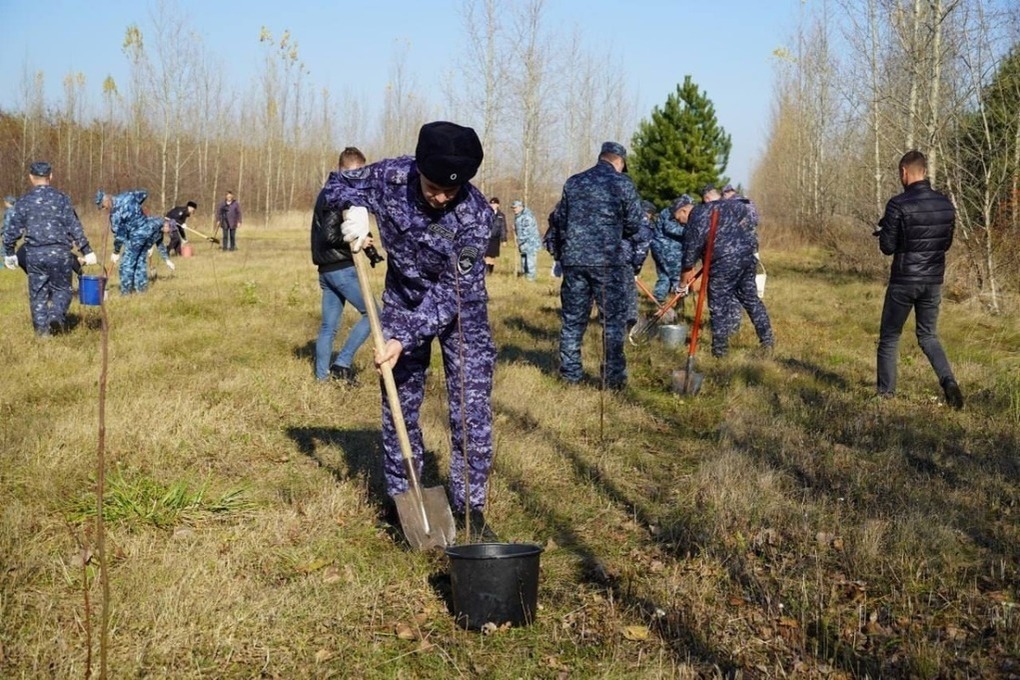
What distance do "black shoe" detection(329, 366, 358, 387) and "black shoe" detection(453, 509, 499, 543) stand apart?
3708 millimetres

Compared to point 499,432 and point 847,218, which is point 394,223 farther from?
point 847,218

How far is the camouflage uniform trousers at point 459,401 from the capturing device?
4.58 meters

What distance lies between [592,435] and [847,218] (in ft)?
65.5

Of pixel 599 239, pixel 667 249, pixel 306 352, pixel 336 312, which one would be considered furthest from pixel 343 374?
pixel 667 249

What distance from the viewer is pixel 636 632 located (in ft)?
12.6

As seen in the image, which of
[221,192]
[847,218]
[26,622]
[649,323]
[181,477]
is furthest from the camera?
[221,192]

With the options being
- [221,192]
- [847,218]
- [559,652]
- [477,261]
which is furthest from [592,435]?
[221,192]

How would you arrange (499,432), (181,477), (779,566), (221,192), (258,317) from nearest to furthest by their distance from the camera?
(779,566) → (181,477) → (499,432) → (258,317) → (221,192)

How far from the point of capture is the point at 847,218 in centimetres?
2483

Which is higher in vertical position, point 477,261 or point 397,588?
point 477,261

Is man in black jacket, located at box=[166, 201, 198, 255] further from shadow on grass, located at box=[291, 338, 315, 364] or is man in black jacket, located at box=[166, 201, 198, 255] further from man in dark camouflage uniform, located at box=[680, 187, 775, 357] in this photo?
man in dark camouflage uniform, located at box=[680, 187, 775, 357]

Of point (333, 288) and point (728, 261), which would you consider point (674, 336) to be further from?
point (333, 288)

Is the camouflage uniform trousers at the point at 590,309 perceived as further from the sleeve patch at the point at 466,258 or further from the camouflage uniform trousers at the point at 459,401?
the sleeve patch at the point at 466,258

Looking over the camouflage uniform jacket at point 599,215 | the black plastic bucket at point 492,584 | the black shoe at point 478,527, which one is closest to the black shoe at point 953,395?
the camouflage uniform jacket at point 599,215
